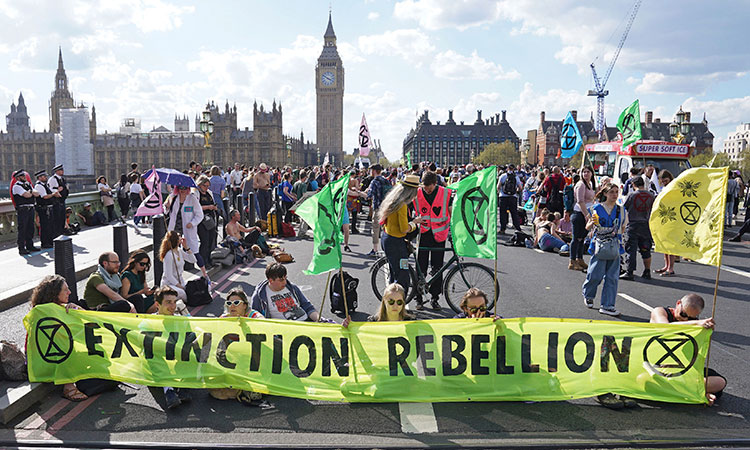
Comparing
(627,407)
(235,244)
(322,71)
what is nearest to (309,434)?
(627,407)

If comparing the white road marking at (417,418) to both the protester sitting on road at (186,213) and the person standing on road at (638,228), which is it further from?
the person standing on road at (638,228)

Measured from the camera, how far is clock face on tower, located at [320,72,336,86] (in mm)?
157000

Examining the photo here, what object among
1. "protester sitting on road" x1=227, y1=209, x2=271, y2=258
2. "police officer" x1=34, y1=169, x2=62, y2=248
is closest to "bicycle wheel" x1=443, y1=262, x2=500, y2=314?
"protester sitting on road" x1=227, y1=209, x2=271, y2=258

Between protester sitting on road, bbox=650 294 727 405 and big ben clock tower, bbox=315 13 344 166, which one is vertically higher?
big ben clock tower, bbox=315 13 344 166

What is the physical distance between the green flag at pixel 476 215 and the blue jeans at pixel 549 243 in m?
7.76

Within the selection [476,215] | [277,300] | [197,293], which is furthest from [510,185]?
[277,300]

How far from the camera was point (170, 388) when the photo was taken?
17.1 feet

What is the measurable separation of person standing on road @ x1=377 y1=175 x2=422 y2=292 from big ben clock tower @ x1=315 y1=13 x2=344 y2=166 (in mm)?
149221

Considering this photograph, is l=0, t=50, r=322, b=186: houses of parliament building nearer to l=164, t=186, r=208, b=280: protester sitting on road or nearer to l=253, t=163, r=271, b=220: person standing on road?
l=253, t=163, r=271, b=220: person standing on road

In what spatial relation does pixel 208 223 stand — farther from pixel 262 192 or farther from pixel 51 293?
pixel 262 192

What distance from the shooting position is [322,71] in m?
159

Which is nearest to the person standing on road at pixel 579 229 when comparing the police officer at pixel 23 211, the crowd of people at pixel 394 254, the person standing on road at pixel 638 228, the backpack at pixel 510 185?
the crowd of people at pixel 394 254

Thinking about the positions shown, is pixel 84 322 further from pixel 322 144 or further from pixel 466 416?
pixel 322 144

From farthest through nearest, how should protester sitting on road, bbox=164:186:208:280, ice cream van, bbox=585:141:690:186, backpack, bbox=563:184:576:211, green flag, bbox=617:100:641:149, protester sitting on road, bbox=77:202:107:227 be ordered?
ice cream van, bbox=585:141:690:186, protester sitting on road, bbox=77:202:107:227, green flag, bbox=617:100:641:149, backpack, bbox=563:184:576:211, protester sitting on road, bbox=164:186:208:280
